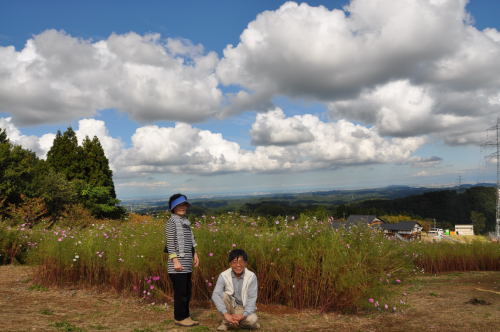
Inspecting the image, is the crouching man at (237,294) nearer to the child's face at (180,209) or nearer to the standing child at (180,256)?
the standing child at (180,256)

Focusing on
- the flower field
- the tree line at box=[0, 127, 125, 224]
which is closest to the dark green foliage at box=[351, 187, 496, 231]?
the tree line at box=[0, 127, 125, 224]

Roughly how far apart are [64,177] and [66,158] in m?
9.24

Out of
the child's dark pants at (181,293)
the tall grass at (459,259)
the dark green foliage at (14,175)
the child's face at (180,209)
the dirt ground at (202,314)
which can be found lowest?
the tall grass at (459,259)

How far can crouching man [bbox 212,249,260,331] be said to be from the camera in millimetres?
5391

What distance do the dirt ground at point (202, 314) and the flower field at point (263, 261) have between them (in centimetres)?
31

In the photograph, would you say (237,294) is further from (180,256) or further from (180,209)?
(180,209)

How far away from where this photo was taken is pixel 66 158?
39.8 meters

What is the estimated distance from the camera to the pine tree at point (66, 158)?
3938 cm

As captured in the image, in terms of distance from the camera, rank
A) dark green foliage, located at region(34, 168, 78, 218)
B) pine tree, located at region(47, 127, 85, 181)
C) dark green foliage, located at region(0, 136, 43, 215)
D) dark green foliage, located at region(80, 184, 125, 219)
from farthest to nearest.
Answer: pine tree, located at region(47, 127, 85, 181) → dark green foliage, located at region(80, 184, 125, 219) → dark green foliage, located at region(34, 168, 78, 218) → dark green foliage, located at region(0, 136, 43, 215)

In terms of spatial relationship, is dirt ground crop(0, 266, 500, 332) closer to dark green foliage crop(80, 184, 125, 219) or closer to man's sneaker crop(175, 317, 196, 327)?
man's sneaker crop(175, 317, 196, 327)

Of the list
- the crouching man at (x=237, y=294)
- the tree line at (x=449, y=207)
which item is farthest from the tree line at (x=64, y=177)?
the tree line at (x=449, y=207)

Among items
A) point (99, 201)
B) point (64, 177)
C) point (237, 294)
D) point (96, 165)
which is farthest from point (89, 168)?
point (237, 294)

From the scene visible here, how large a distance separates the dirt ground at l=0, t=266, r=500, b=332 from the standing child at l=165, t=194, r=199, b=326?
276mm

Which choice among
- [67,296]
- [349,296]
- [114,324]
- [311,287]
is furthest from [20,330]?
[349,296]
